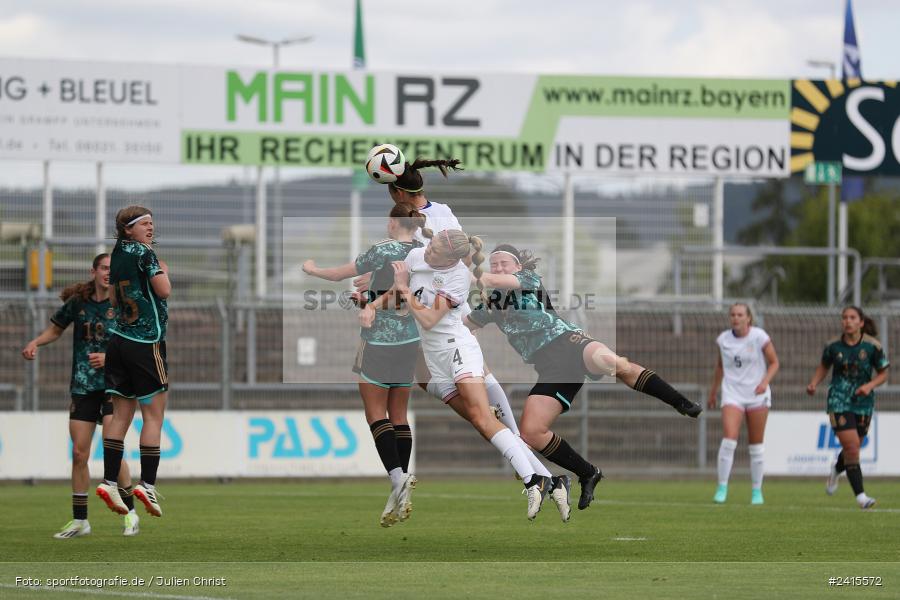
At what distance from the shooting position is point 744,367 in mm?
17156

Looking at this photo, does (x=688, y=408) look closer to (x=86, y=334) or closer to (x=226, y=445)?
(x=86, y=334)

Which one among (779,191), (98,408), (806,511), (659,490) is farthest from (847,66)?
(779,191)

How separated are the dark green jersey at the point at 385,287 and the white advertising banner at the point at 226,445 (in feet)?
34.5

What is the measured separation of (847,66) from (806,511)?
16815mm

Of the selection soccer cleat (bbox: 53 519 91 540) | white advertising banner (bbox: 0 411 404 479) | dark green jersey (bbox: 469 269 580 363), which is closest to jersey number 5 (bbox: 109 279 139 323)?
soccer cleat (bbox: 53 519 91 540)

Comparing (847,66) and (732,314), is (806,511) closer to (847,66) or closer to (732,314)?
(732,314)

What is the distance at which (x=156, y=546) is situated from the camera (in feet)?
35.4

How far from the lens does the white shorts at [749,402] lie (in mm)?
17078

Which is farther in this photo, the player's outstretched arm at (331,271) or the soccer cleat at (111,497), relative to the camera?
the soccer cleat at (111,497)

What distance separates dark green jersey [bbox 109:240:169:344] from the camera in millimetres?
11133

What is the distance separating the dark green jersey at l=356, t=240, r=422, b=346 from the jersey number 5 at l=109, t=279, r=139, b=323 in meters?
1.67

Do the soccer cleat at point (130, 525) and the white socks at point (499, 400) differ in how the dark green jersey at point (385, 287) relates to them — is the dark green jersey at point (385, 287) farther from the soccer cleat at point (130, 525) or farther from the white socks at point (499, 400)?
the soccer cleat at point (130, 525)

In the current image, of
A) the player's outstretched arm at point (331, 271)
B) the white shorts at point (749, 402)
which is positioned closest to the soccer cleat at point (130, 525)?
the player's outstretched arm at point (331, 271)

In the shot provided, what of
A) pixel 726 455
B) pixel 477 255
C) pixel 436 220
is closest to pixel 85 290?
pixel 436 220
